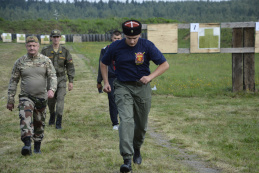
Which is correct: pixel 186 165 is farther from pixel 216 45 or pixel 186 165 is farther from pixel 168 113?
pixel 216 45

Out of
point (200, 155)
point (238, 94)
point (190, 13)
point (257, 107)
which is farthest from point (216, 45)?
point (190, 13)

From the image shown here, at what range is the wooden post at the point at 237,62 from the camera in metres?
13.4

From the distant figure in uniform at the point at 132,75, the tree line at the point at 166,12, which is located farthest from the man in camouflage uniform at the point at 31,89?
the tree line at the point at 166,12

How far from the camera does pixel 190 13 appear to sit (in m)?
162

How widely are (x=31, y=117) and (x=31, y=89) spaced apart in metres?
0.44

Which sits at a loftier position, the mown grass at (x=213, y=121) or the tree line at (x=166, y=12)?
the tree line at (x=166, y=12)

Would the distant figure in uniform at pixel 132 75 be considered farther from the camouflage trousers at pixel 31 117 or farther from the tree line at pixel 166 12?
the tree line at pixel 166 12

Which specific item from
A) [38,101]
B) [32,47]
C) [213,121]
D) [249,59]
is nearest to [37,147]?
[38,101]

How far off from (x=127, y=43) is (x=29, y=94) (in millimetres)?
1877

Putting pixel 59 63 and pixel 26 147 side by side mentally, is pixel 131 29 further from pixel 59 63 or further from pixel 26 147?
pixel 59 63

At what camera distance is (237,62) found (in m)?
13.5

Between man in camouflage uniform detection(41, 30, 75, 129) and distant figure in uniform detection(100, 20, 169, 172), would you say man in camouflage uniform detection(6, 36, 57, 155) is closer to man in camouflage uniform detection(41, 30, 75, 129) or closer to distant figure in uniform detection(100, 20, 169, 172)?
distant figure in uniform detection(100, 20, 169, 172)

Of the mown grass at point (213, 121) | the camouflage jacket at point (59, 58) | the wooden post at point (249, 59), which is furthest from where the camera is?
the wooden post at point (249, 59)

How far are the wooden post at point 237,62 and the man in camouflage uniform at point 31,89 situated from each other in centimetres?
853
